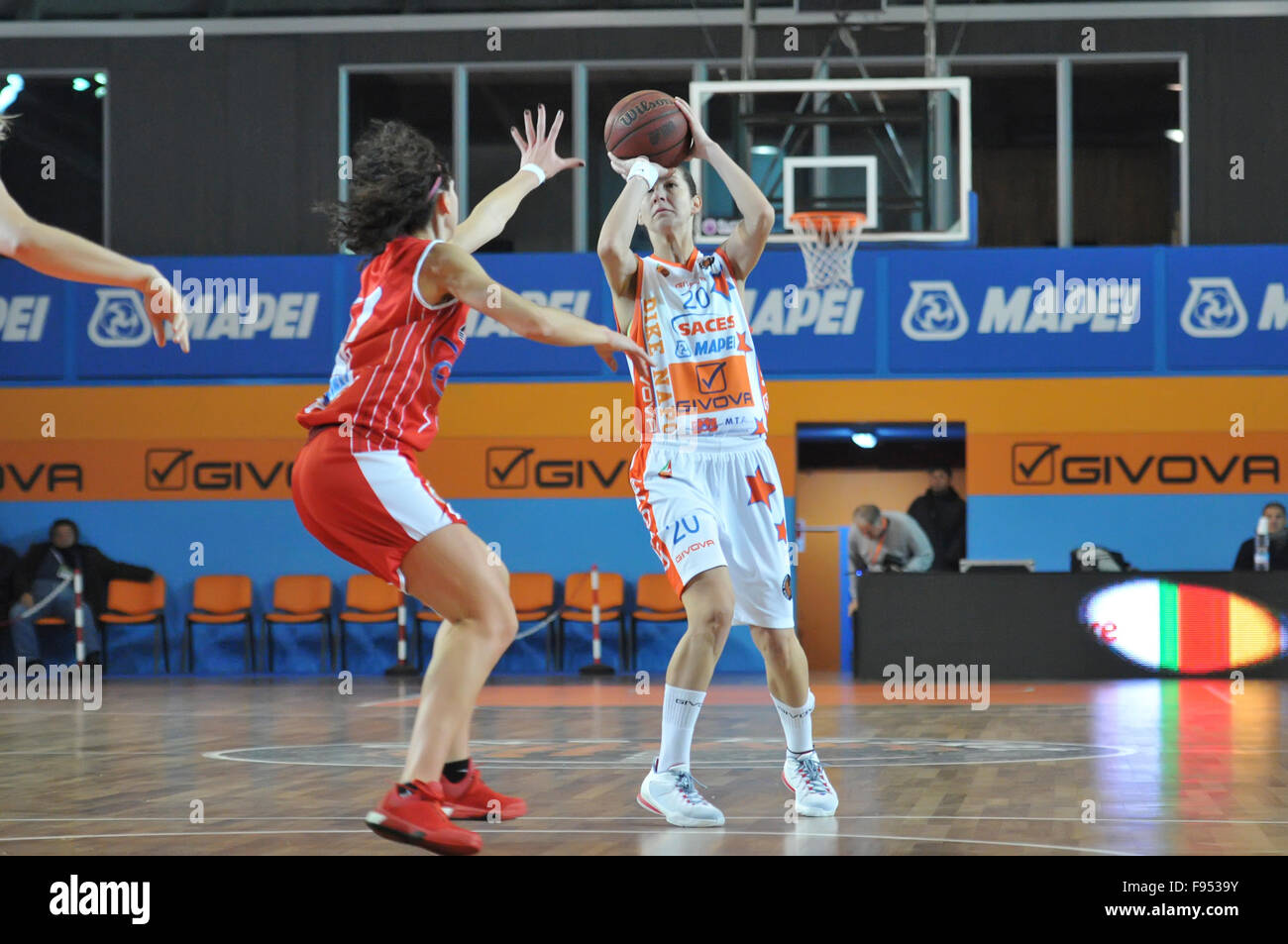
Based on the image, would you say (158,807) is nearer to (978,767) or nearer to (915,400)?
(978,767)

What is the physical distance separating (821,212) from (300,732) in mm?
6555

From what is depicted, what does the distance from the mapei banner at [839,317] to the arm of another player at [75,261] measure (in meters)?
11.4

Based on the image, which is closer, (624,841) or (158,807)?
(624,841)

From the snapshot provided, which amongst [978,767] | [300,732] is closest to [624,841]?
[978,767]

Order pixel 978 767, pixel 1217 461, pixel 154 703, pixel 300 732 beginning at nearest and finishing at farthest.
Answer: pixel 978 767 → pixel 300 732 → pixel 154 703 → pixel 1217 461

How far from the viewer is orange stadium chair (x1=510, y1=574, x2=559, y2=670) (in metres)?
15.2

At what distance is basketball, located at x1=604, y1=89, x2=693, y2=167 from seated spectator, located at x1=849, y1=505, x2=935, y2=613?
889 cm

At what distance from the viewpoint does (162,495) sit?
15.9 m

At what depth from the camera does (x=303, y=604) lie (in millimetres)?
15352

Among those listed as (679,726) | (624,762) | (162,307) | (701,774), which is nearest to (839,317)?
(624,762)

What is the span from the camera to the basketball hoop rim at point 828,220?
42.2 ft

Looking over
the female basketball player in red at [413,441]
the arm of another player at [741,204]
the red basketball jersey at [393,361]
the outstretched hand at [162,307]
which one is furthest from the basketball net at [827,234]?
the outstretched hand at [162,307]

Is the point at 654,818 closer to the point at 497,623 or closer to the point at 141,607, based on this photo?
the point at 497,623

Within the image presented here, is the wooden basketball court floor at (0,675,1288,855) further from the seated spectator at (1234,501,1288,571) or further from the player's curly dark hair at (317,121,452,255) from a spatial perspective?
the seated spectator at (1234,501,1288,571)
